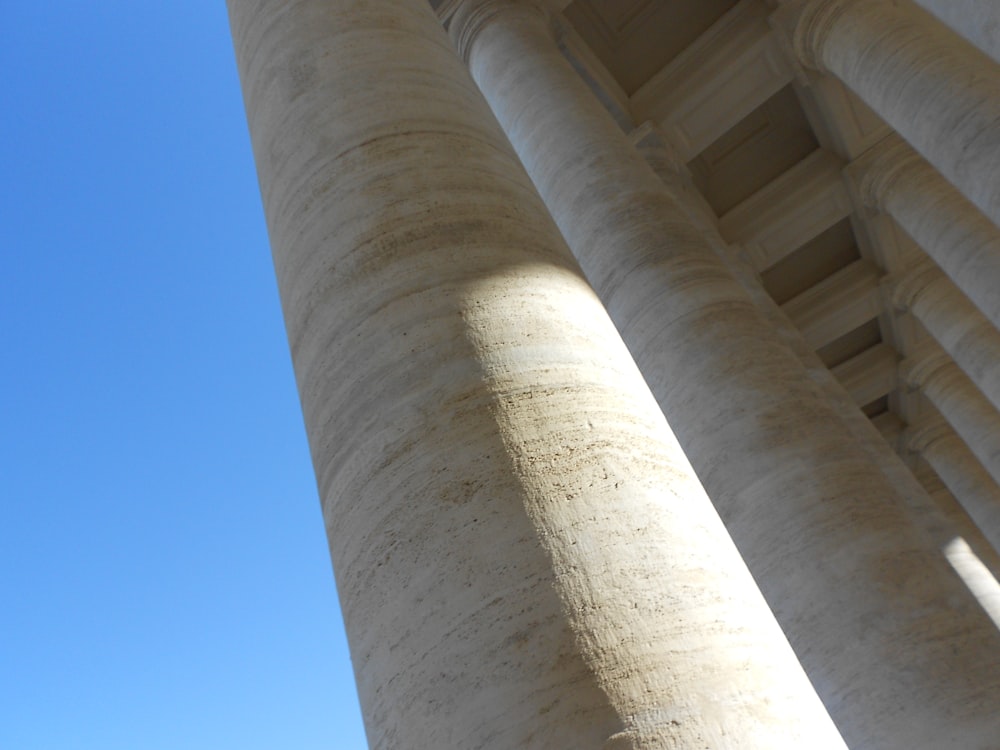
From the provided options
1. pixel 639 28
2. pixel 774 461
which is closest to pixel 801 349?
pixel 774 461

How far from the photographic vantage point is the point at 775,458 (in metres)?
16.3

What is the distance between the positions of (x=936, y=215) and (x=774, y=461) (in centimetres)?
2071

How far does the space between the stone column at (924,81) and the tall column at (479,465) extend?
14.2m

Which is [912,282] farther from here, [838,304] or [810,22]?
[810,22]

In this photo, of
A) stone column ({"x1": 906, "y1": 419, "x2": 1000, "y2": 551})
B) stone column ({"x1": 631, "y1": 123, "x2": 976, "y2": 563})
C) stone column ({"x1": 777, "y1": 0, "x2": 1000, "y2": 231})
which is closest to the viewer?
stone column ({"x1": 777, "y1": 0, "x2": 1000, "y2": 231})

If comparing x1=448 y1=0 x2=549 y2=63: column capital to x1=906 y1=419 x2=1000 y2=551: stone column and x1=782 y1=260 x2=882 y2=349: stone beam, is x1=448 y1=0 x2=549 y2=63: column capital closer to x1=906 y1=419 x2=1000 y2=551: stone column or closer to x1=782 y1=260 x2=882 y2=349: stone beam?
x1=782 y1=260 x2=882 y2=349: stone beam

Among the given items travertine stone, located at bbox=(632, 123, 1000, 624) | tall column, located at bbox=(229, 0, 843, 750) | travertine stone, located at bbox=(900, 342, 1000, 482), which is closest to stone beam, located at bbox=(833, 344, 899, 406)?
travertine stone, located at bbox=(632, 123, 1000, 624)

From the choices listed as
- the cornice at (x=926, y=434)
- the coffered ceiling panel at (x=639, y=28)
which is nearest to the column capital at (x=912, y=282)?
the cornice at (x=926, y=434)

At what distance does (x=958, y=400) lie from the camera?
4666 centimetres

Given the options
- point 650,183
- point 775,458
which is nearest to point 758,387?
point 775,458

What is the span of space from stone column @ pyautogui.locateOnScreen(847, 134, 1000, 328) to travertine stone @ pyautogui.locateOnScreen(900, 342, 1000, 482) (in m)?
13.5

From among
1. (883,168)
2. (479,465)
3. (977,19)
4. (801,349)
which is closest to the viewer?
(479,465)

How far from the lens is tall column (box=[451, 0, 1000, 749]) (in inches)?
533

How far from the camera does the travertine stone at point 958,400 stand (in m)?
43.3
